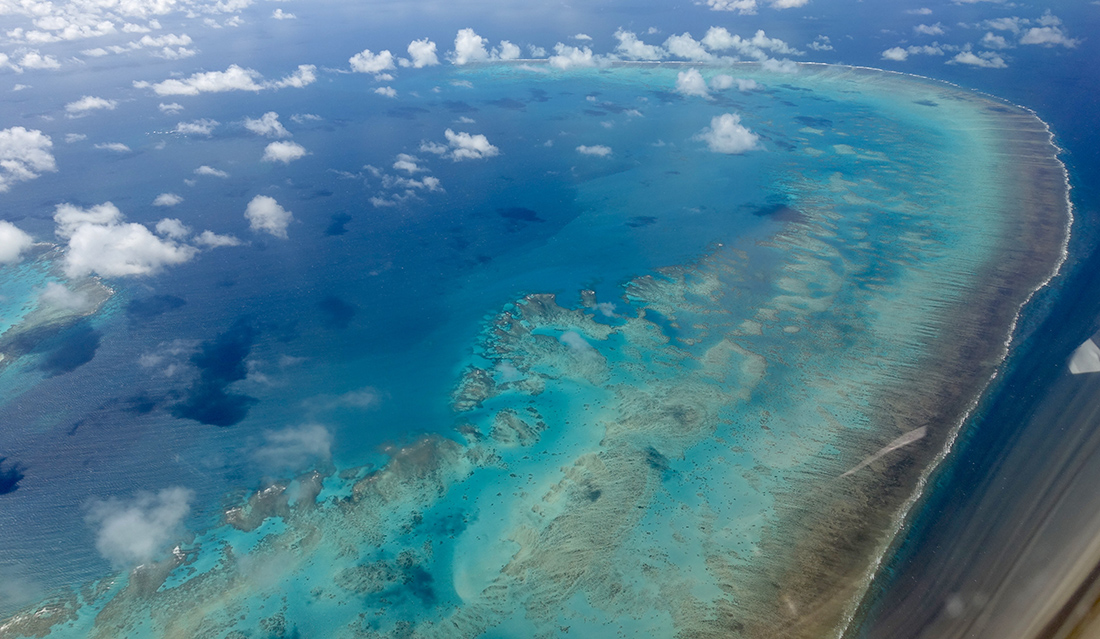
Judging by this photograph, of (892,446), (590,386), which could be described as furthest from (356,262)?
(892,446)

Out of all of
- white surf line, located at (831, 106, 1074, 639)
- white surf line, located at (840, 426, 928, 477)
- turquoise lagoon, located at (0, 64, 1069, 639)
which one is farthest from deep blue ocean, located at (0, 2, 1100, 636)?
white surf line, located at (840, 426, 928, 477)

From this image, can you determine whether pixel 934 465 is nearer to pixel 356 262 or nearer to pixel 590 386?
pixel 590 386

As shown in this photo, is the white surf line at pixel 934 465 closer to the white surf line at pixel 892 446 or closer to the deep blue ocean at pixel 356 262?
the deep blue ocean at pixel 356 262

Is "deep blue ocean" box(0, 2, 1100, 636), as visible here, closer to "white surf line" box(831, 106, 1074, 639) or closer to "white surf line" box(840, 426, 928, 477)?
"white surf line" box(831, 106, 1074, 639)

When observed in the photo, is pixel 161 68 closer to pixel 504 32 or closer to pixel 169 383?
pixel 504 32

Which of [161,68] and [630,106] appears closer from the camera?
[630,106]

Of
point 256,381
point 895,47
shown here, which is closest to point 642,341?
point 256,381
